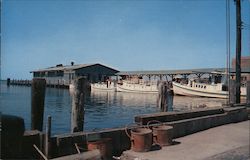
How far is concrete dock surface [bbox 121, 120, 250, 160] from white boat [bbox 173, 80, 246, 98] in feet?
140

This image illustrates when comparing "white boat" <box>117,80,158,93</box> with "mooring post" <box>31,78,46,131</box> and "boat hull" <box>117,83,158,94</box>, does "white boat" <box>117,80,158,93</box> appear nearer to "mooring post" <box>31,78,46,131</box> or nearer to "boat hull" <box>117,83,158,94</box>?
"boat hull" <box>117,83,158,94</box>

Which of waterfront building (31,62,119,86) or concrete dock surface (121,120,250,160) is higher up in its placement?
waterfront building (31,62,119,86)

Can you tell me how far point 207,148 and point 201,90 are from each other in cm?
4847

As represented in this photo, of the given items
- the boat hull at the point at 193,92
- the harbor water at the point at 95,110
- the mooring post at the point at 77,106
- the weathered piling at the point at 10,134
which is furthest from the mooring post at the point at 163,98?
the boat hull at the point at 193,92

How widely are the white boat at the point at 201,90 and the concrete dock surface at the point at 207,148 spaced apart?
42.7m

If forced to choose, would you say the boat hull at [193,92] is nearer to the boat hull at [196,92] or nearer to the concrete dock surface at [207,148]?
the boat hull at [196,92]

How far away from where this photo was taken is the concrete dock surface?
8008 mm

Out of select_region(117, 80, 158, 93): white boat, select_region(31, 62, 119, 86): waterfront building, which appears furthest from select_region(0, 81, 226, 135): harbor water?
select_region(31, 62, 119, 86): waterfront building

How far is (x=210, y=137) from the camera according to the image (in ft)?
34.4

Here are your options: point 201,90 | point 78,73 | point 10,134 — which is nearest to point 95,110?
point 10,134

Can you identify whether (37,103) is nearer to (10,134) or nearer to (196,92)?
(10,134)

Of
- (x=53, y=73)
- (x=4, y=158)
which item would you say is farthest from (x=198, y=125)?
(x=53, y=73)

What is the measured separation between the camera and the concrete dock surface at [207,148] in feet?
26.3

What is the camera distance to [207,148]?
905 cm
